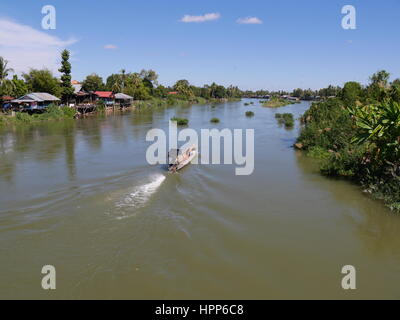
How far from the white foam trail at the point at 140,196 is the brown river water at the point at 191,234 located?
0.13 ft

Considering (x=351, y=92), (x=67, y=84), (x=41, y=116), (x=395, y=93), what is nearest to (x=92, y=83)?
(x=67, y=84)

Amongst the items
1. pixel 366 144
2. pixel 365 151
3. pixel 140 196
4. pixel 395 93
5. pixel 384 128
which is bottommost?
pixel 140 196

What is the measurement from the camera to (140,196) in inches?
465

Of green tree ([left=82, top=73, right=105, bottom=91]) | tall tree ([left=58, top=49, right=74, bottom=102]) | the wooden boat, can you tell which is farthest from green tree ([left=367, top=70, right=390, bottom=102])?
green tree ([left=82, top=73, right=105, bottom=91])

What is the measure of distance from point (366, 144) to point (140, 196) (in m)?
10.5

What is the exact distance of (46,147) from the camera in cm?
2166

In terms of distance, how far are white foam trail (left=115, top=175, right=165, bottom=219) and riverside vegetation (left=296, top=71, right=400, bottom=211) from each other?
7788mm

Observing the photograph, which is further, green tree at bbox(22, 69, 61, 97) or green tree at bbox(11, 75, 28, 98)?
green tree at bbox(22, 69, 61, 97)

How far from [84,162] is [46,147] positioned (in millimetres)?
6234

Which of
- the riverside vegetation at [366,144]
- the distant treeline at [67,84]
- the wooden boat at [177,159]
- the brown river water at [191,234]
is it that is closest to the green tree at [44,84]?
the distant treeline at [67,84]

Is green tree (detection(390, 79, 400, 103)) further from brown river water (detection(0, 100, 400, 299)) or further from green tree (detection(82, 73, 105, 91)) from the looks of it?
green tree (detection(82, 73, 105, 91))

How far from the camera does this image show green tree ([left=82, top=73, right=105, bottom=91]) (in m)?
61.5

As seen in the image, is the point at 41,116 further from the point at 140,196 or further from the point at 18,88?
the point at 140,196

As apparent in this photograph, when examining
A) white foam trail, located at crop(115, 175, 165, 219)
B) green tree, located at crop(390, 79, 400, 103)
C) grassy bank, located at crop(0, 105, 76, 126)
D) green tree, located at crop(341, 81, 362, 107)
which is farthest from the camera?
grassy bank, located at crop(0, 105, 76, 126)
